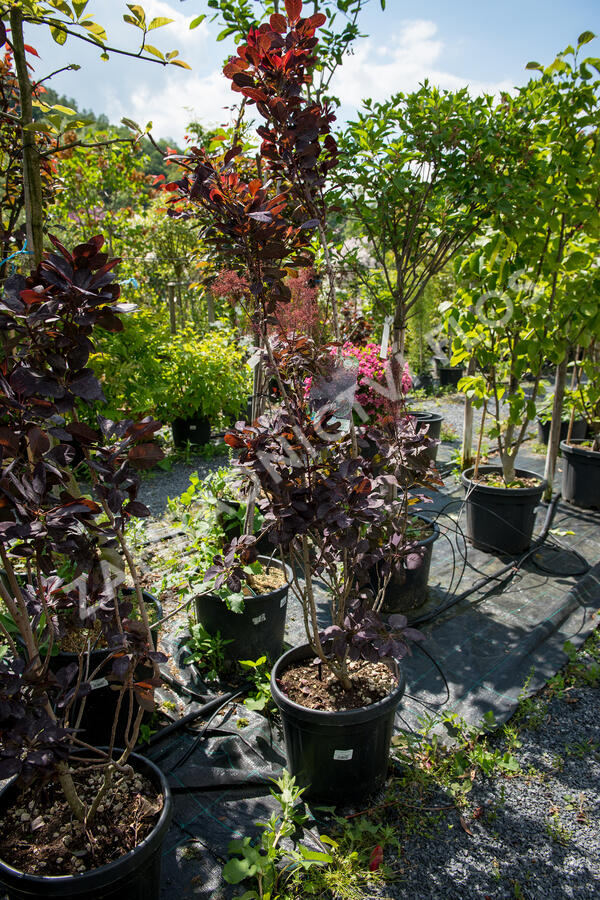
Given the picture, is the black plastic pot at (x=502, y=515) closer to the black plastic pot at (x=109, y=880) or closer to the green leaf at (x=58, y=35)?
the black plastic pot at (x=109, y=880)

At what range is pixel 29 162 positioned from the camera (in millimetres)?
1398

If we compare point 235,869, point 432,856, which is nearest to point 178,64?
point 235,869

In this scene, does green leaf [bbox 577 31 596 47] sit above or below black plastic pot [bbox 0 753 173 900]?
above

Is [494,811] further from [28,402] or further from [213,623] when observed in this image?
[28,402]


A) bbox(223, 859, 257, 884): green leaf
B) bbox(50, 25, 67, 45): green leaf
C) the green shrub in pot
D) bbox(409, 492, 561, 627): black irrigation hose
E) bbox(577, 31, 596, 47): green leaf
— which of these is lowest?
bbox(409, 492, 561, 627): black irrigation hose

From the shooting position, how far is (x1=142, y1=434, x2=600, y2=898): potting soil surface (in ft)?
5.13

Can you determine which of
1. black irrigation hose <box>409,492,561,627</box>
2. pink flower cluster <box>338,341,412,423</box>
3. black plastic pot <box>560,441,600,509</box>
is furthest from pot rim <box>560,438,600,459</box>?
pink flower cluster <box>338,341,412,423</box>

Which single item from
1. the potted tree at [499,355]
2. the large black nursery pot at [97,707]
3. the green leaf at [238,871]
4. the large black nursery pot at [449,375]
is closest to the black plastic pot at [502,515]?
the potted tree at [499,355]

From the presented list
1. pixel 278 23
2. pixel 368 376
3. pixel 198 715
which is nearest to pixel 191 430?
pixel 368 376

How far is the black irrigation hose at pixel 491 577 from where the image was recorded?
2596 millimetres

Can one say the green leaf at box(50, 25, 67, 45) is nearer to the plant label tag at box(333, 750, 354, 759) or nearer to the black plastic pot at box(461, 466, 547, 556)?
the plant label tag at box(333, 750, 354, 759)

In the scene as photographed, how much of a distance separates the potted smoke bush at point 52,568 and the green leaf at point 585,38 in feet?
9.56

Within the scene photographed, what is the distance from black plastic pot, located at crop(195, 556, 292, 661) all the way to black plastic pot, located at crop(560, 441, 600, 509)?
8.34 feet

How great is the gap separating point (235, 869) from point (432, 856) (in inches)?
22.3
